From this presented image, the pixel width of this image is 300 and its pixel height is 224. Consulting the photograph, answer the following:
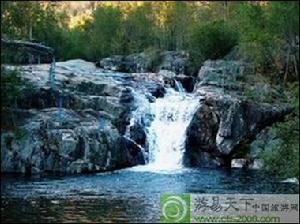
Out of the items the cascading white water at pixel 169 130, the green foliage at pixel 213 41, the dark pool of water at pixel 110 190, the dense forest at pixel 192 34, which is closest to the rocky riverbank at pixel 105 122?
the cascading white water at pixel 169 130

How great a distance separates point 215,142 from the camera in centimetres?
4341

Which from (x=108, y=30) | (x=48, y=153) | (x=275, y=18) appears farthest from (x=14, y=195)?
(x=108, y=30)

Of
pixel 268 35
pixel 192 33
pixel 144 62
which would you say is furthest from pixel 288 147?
pixel 144 62

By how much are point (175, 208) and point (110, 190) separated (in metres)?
6.08

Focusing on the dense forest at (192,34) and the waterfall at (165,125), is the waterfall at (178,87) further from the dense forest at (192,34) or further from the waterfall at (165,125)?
the dense forest at (192,34)

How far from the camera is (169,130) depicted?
1780 inches

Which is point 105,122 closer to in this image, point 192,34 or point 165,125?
point 165,125

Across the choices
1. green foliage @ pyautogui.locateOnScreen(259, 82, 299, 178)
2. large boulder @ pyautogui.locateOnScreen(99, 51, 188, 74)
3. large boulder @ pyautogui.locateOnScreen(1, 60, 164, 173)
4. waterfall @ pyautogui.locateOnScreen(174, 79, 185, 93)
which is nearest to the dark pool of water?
large boulder @ pyautogui.locateOnScreen(1, 60, 164, 173)

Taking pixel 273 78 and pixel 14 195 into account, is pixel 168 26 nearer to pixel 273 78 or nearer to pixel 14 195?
pixel 273 78

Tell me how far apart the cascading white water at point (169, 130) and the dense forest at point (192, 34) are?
826 cm

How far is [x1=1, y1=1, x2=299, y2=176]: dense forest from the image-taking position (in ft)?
77.2

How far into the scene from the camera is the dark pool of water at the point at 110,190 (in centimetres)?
2422

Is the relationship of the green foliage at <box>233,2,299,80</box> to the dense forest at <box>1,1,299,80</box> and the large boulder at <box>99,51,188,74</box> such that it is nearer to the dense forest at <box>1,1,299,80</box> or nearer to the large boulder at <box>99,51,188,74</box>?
the dense forest at <box>1,1,299,80</box>

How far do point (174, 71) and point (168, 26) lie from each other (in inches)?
1172
